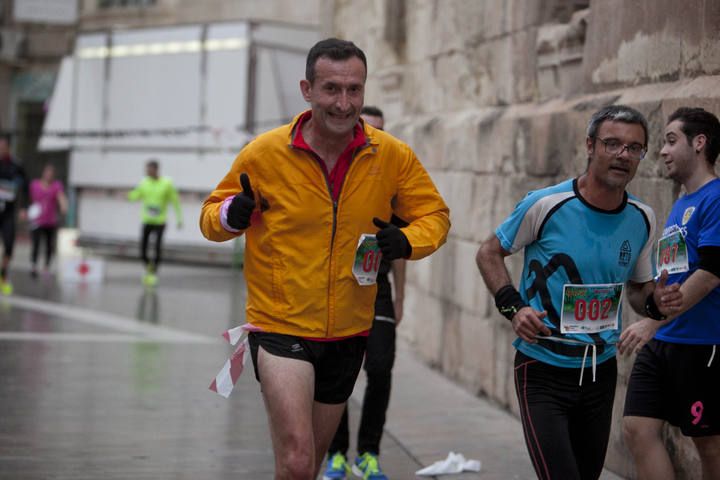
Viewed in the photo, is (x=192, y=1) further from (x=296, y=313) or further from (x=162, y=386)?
(x=296, y=313)

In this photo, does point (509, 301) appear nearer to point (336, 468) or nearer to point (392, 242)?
point (392, 242)

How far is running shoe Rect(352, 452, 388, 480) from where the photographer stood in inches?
272

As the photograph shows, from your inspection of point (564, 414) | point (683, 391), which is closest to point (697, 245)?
point (683, 391)

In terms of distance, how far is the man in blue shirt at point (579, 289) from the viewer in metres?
4.78

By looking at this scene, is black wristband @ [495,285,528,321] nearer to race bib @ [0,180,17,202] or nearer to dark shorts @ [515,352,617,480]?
dark shorts @ [515,352,617,480]

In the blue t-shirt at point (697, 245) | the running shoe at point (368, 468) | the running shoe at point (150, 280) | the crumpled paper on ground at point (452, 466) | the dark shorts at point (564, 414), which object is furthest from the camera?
the running shoe at point (150, 280)

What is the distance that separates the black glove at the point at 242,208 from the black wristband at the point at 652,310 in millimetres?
1519

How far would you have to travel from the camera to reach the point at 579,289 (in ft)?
15.8

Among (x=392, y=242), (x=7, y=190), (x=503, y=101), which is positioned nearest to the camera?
(x=392, y=242)

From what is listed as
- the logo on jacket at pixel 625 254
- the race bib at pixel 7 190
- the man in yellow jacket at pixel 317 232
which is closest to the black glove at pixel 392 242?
the man in yellow jacket at pixel 317 232

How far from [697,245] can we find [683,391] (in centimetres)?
57

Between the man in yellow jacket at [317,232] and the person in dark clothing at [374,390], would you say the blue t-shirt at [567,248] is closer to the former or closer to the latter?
the man in yellow jacket at [317,232]

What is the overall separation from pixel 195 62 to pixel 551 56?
14.3 meters

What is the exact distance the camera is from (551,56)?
29.3ft
